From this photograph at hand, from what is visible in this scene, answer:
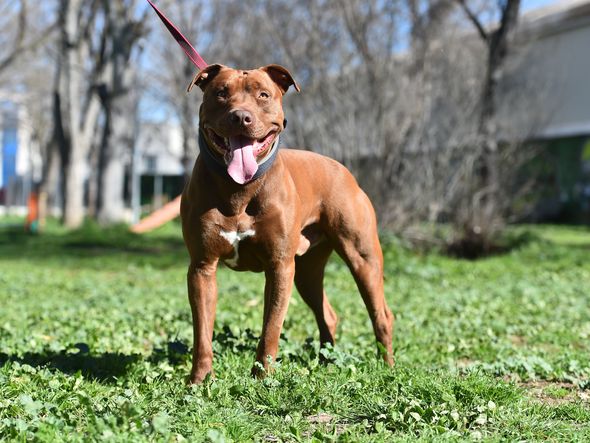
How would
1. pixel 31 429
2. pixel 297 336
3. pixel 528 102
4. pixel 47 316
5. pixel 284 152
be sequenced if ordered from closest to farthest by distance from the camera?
pixel 31 429
pixel 284 152
pixel 297 336
pixel 47 316
pixel 528 102

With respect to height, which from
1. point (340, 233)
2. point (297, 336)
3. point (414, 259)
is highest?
point (340, 233)

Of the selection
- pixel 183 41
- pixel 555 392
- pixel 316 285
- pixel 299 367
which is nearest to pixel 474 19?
pixel 316 285

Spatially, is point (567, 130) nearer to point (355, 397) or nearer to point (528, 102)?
point (528, 102)

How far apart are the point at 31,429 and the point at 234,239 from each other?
4.73ft

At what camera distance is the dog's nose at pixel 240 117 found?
150 inches

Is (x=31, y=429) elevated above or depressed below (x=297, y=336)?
above

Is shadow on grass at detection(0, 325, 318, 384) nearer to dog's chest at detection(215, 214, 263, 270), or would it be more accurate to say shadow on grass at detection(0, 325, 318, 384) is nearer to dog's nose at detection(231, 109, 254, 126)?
dog's chest at detection(215, 214, 263, 270)

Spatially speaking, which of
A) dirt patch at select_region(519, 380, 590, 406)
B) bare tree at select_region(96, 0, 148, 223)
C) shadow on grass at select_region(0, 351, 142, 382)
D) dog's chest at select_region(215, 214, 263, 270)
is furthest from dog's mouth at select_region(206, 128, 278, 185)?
bare tree at select_region(96, 0, 148, 223)

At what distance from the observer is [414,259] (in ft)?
40.5

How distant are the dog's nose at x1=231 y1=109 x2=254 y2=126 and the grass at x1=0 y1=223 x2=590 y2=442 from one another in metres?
1.37

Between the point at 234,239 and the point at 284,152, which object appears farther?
the point at 284,152

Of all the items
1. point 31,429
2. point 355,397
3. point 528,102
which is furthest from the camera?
point 528,102

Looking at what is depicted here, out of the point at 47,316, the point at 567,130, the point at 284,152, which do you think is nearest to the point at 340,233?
the point at 284,152

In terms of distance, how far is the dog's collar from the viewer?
407 centimetres
